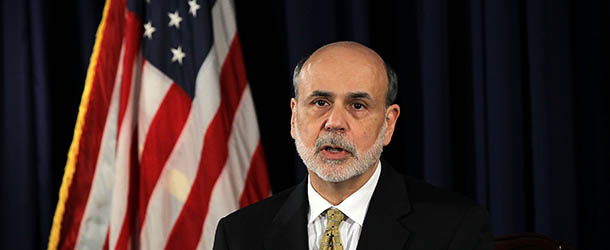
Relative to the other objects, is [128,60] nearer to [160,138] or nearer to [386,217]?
[160,138]

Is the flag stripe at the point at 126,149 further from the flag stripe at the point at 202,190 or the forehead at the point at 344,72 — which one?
the forehead at the point at 344,72

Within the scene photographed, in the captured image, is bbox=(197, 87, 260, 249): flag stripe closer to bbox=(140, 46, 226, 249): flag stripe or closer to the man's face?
bbox=(140, 46, 226, 249): flag stripe

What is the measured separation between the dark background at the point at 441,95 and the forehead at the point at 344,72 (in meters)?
1.13

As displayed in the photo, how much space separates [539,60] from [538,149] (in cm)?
33

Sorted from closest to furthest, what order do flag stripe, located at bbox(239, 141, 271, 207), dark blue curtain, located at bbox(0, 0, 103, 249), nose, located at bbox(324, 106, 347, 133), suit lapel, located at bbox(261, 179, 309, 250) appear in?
nose, located at bbox(324, 106, 347, 133)
suit lapel, located at bbox(261, 179, 309, 250)
flag stripe, located at bbox(239, 141, 271, 207)
dark blue curtain, located at bbox(0, 0, 103, 249)

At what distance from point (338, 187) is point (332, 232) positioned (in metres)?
0.11

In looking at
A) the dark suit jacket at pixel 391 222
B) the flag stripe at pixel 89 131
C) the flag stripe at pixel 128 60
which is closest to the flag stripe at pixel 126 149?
the flag stripe at pixel 128 60

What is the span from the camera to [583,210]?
2.77 m

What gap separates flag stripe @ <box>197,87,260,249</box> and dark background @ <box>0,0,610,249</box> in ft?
0.89

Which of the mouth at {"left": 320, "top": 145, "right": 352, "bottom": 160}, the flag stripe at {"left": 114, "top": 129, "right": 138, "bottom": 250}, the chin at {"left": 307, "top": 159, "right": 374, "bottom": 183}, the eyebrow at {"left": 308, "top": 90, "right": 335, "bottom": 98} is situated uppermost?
the eyebrow at {"left": 308, "top": 90, "right": 335, "bottom": 98}

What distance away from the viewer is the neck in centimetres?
176

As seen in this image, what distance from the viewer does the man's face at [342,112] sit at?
169 cm

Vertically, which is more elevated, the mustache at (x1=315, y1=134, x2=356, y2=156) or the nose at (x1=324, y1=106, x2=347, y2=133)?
the nose at (x1=324, y1=106, x2=347, y2=133)

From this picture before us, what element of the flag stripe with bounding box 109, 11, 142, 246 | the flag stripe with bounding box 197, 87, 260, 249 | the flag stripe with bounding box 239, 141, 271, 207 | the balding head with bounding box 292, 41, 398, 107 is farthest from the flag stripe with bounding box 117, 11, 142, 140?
the balding head with bounding box 292, 41, 398, 107
